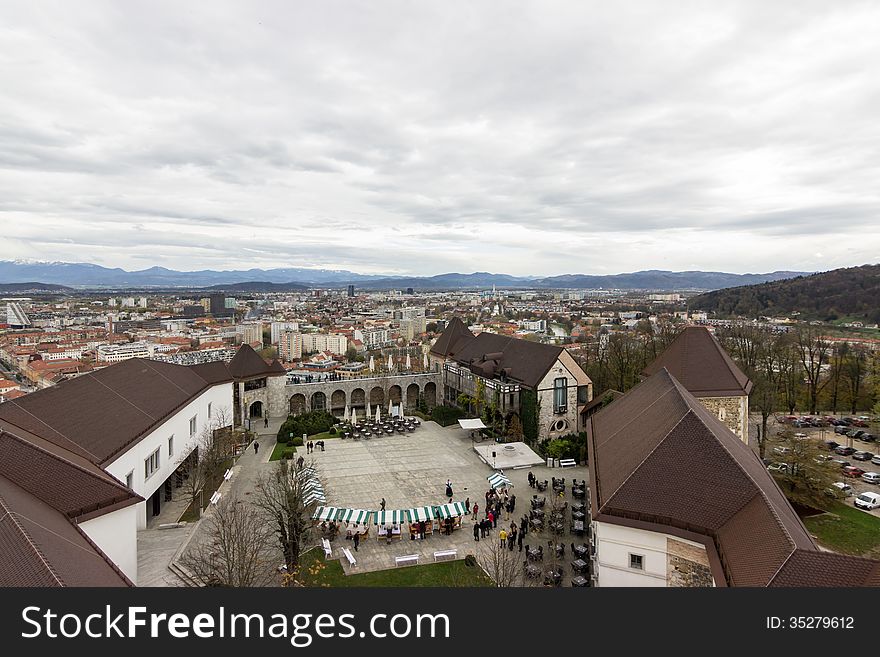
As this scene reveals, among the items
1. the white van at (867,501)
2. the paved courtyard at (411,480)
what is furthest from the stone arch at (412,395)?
the white van at (867,501)

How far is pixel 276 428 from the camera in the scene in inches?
1581

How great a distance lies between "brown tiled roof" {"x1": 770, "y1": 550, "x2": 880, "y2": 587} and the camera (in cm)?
856

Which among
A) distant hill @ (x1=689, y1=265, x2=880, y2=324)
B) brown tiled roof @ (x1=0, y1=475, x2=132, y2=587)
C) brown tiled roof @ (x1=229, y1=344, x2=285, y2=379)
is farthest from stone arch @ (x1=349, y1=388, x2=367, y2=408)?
distant hill @ (x1=689, y1=265, x2=880, y2=324)

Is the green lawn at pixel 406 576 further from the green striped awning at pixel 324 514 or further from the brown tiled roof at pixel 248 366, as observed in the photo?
the brown tiled roof at pixel 248 366

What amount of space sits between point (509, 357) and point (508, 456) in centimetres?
1084

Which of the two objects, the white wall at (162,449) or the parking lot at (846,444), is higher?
the white wall at (162,449)

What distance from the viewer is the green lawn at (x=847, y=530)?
20.3m

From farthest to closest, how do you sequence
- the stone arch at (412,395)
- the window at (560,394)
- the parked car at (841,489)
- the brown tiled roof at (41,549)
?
the stone arch at (412,395) → the window at (560,394) → the parked car at (841,489) → the brown tiled roof at (41,549)

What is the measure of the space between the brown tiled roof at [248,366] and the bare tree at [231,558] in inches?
855

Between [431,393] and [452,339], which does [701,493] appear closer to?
[452,339]
